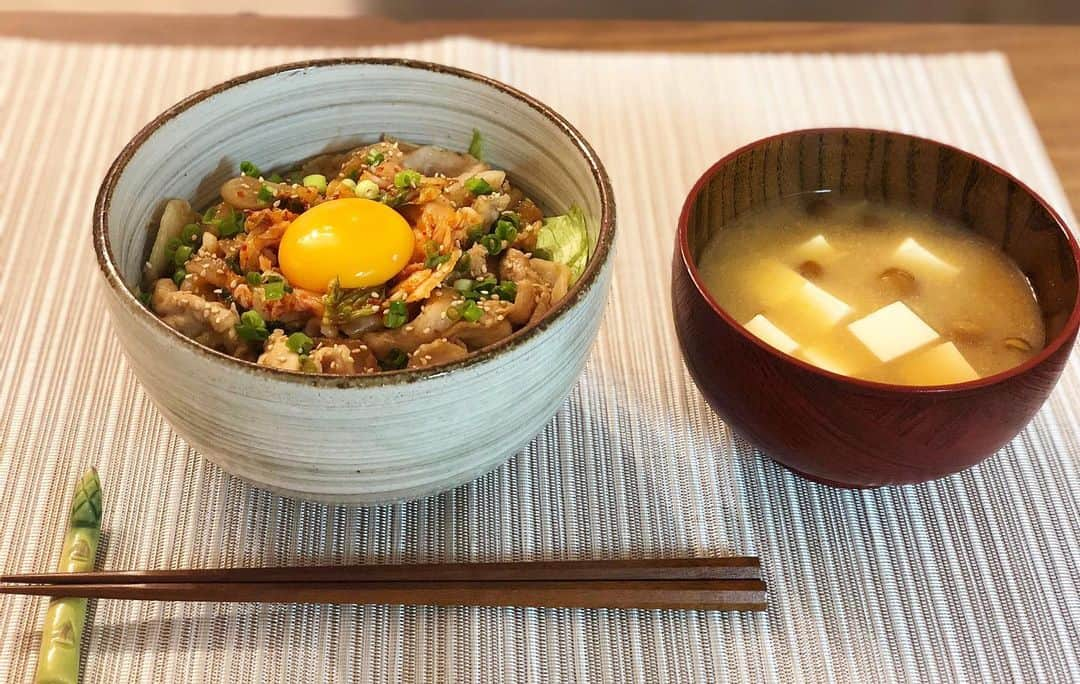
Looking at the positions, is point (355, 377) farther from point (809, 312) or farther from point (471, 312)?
point (809, 312)

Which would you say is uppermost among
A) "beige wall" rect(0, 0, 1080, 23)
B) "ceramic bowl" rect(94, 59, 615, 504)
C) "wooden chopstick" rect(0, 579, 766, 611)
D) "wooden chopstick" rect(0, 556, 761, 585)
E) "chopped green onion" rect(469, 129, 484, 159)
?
"beige wall" rect(0, 0, 1080, 23)

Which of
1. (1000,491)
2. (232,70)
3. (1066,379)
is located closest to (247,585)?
(1000,491)

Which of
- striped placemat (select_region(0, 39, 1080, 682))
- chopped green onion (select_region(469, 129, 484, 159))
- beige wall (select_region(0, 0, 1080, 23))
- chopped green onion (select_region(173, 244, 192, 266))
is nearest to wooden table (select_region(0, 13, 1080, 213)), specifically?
striped placemat (select_region(0, 39, 1080, 682))

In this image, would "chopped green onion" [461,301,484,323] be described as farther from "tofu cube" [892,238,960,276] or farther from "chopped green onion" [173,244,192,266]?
"tofu cube" [892,238,960,276]

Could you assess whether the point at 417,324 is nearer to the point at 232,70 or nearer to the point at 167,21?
the point at 232,70

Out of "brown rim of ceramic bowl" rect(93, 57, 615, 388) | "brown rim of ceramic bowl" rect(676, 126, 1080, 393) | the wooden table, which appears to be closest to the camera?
→ "brown rim of ceramic bowl" rect(93, 57, 615, 388)

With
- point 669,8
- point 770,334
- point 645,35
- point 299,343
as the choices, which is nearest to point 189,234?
point 299,343
